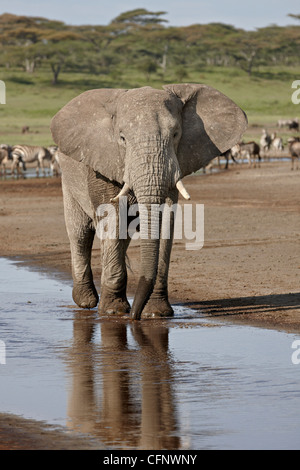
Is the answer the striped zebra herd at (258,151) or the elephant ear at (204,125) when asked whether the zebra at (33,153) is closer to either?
the striped zebra herd at (258,151)

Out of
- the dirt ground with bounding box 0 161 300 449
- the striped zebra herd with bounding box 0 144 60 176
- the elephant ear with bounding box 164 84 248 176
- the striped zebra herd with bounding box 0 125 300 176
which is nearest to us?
the elephant ear with bounding box 164 84 248 176

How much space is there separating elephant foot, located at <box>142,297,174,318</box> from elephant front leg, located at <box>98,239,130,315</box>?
0.26 m

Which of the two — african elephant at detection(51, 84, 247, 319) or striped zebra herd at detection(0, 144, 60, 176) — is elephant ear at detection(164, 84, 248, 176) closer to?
african elephant at detection(51, 84, 247, 319)

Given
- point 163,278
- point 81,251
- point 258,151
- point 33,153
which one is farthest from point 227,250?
point 33,153

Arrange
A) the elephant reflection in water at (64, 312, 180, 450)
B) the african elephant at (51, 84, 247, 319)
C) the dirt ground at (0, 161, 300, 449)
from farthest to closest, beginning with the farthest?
the dirt ground at (0, 161, 300, 449), the african elephant at (51, 84, 247, 319), the elephant reflection in water at (64, 312, 180, 450)

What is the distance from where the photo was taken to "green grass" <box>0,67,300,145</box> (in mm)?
52125

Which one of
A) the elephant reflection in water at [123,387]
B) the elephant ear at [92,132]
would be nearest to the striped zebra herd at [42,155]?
the elephant ear at [92,132]

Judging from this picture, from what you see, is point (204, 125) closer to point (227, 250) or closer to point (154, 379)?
point (154, 379)

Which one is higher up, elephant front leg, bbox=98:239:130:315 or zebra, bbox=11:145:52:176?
zebra, bbox=11:145:52:176

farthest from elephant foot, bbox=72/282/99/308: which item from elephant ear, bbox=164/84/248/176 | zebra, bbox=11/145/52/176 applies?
zebra, bbox=11/145/52/176

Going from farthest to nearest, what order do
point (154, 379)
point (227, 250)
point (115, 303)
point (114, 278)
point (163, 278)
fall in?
point (227, 250) < point (115, 303) < point (114, 278) < point (163, 278) < point (154, 379)

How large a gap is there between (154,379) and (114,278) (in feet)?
7.79

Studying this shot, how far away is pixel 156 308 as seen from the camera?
8.49 metres
